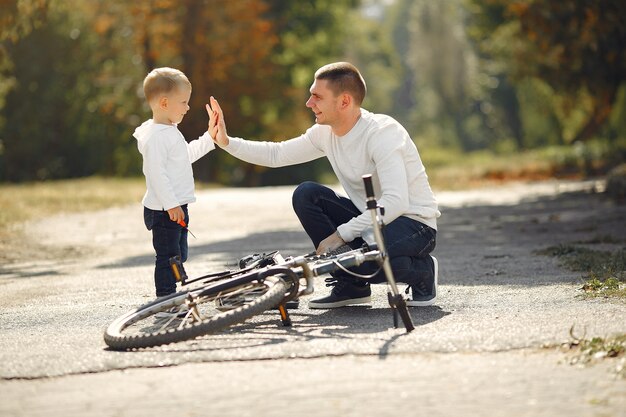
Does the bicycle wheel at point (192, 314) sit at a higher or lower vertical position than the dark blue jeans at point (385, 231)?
lower

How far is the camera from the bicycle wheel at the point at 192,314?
580 centimetres

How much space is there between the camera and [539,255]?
33.0ft

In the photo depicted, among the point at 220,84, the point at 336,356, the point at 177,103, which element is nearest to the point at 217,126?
the point at 177,103

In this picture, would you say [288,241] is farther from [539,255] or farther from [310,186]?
[310,186]

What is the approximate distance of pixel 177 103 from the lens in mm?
7273

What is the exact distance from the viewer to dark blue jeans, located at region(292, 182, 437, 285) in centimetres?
698

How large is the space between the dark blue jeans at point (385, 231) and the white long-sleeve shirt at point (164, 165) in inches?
A: 29.4

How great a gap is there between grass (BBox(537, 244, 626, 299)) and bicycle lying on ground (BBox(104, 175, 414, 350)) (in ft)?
4.88

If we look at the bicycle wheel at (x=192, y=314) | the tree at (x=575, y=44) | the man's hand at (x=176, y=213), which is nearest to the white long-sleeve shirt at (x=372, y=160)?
the man's hand at (x=176, y=213)

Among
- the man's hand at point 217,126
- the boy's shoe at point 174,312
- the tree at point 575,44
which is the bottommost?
the boy's shoe at point 174,312

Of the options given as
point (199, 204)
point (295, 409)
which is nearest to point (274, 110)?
point (199, 204)

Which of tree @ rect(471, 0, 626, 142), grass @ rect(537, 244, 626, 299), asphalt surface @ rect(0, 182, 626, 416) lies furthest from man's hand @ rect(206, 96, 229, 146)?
tree @ rect(471, 0, 626, 142)

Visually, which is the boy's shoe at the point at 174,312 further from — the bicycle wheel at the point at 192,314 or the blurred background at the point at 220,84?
the blurred background at the point at 220,84

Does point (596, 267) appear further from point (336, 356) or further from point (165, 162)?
point (336, 356)
